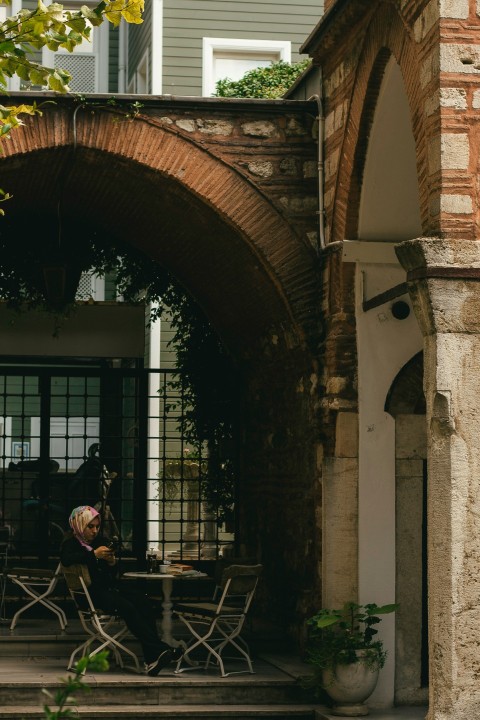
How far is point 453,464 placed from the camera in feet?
21.1

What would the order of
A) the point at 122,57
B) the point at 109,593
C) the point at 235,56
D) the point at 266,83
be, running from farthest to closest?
the point at 122,57 → the point at 235,56 → the point at 266,83 → the point at 109,593

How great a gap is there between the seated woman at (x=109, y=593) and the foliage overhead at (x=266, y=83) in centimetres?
643

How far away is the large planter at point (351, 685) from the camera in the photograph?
8.22m

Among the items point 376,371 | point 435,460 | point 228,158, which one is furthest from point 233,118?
point 435,460

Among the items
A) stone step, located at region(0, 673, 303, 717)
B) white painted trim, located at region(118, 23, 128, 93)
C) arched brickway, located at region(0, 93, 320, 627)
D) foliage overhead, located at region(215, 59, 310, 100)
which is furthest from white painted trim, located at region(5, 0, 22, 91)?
stone step, located at region(0, 673, 303, 717)

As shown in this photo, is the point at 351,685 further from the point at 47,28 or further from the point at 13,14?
the point at 13,14

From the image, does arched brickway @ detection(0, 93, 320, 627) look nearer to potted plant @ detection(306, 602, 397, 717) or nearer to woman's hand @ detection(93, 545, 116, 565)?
potted plant @ detection(306, 602, 397, 717)

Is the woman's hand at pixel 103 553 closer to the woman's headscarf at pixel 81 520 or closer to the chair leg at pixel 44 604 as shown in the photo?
the woman's headscarf at pixel 81 520

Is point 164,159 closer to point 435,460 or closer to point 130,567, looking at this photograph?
point 435,460

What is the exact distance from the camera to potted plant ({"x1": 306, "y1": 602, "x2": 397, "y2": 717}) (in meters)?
8.21

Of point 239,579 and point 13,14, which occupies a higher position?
point 13,14

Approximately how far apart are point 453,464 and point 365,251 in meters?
2.78

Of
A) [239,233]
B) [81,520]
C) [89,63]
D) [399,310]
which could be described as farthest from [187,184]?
[89,63]

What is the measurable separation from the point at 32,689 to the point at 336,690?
204cm
